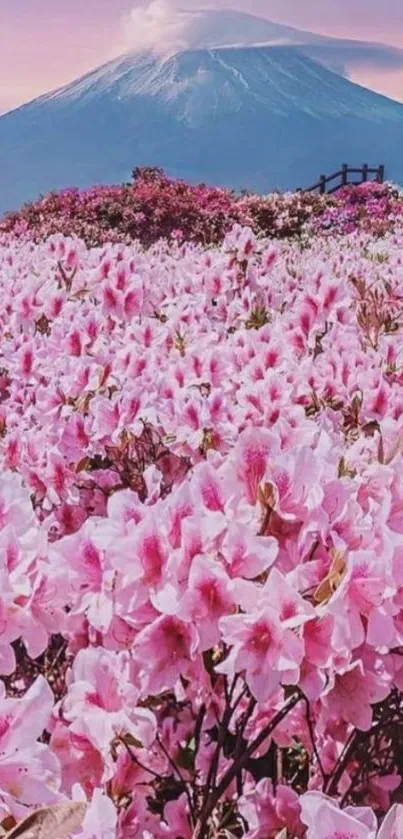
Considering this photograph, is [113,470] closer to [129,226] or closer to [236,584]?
[236,584]

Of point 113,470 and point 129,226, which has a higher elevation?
point 113,470

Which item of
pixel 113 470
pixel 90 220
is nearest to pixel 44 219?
pixel 90 220

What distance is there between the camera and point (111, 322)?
4.50 metres

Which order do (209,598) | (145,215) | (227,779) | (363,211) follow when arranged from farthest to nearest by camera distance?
(363,211)
(145,215)
(227,779)
(209,598)

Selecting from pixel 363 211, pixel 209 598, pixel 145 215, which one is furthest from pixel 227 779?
pixel 363 211

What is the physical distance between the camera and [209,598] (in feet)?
5.59

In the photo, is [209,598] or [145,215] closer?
[209,598]

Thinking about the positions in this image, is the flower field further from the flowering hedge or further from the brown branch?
the flowering hedge

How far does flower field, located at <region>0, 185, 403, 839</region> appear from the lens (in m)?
1.68

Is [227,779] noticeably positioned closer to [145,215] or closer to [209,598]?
[209,598]

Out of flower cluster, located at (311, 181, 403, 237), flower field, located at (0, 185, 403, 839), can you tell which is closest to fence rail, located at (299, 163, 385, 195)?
flower cluster, located at (311, 181, 403, 237)

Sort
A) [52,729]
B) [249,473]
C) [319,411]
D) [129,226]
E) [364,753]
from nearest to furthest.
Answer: [249,473] < [52,729] < [364,753] < [319,411] < [129,226]

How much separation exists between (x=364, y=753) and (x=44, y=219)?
18.6 meters

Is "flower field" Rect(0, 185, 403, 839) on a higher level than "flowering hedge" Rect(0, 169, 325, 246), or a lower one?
higher
